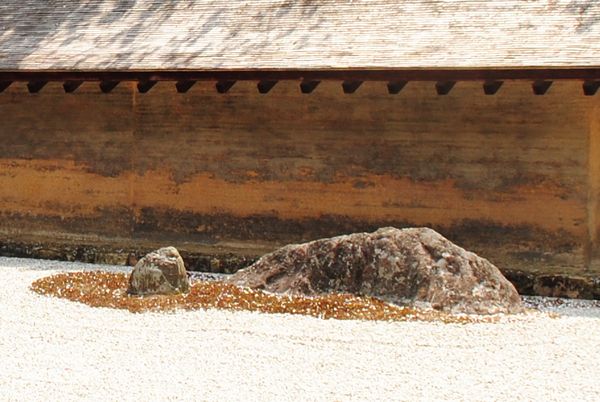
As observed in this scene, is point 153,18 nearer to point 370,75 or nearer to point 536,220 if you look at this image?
point 370,75

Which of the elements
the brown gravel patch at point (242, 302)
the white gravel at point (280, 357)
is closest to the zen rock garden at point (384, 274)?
the brown gravel patch at point (242, 302)

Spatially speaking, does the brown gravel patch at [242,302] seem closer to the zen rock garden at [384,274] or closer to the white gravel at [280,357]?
the zen rock garden at [384,274]

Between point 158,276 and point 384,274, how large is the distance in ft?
8.51

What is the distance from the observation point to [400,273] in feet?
32.3

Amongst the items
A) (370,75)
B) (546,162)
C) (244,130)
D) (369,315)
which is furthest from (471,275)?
(244,130)

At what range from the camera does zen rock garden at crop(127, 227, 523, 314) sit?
9.61 m

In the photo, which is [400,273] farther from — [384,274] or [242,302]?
[242,302]

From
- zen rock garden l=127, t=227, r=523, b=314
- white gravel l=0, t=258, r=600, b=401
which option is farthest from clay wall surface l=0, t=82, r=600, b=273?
white gravel l=0, t=258, r=600, b=401

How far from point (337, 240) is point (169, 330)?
287cm

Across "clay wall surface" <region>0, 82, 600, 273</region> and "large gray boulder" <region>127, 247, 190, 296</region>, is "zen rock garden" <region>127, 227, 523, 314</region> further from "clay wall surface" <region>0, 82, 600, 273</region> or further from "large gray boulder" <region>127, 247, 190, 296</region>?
"clay wall surface" <region>0, 82, 600, 273</region>

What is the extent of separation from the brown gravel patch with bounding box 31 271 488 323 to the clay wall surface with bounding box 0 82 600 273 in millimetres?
2309

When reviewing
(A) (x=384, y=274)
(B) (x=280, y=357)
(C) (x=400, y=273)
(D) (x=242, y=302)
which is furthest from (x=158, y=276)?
(B) (x=280, y=357)

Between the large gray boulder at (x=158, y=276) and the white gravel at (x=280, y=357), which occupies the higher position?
the white gravel at (x=280, y=357)

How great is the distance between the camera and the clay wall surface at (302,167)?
1128cm
